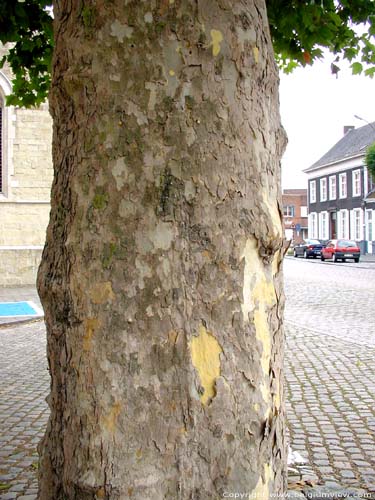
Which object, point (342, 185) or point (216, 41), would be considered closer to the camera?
point (216, 41)

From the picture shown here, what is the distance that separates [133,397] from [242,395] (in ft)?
1.26

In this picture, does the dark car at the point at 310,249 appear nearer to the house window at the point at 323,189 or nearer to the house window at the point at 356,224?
the house window at the point at 356,224

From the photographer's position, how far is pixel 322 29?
576 cm

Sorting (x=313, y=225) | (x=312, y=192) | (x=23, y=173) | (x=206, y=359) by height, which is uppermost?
(x=312, y=192)

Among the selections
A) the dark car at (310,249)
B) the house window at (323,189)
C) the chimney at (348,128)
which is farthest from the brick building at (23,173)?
the chimney at (348,128)

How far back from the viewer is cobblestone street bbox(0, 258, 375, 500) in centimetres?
405

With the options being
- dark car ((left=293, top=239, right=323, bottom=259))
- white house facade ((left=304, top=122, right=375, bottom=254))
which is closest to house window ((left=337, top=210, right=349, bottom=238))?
white house facade ((left=304, top=122, right=375, bottom=254))

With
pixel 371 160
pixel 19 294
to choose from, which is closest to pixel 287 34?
pixel 19 294

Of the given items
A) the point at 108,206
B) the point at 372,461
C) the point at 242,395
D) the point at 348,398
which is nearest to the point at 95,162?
the point at 108,206

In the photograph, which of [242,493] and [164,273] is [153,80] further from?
[242,493]

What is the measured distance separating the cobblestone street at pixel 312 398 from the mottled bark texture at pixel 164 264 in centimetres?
190

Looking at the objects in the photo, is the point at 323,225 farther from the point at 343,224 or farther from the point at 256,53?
the point at 256,53

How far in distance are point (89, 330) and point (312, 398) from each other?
14.2ft

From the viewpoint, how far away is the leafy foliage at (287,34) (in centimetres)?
561
